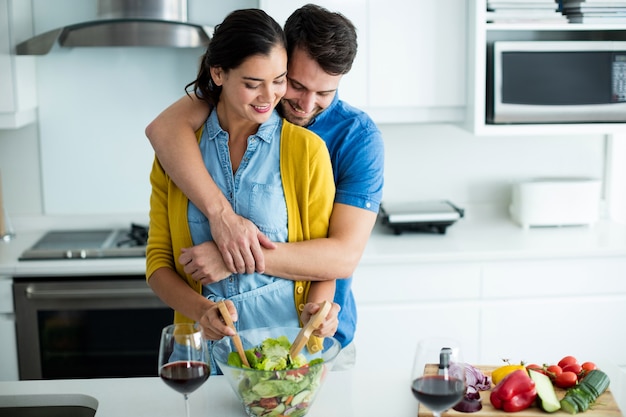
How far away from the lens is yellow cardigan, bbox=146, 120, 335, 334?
1790mm

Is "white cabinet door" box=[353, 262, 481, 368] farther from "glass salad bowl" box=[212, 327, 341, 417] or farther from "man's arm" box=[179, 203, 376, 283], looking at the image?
"glass salad bowl" box=[212, 327, 341, 417]

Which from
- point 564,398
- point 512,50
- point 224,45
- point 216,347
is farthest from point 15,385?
point 512,50

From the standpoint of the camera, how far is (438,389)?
1.30 m

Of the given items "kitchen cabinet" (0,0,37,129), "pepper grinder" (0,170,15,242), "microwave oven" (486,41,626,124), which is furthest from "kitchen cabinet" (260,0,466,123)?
"pepper grinder" (0,170,15,242)

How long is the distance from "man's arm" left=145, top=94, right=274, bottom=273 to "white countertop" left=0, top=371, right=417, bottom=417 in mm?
265

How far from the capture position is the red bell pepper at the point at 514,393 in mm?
1539

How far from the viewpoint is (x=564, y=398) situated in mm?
1556

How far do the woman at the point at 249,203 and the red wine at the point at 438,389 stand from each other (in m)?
0.54

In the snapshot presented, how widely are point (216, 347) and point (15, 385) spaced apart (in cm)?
52

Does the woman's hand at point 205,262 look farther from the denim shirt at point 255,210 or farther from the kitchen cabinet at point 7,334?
the kitchen cabinet at point 7,334

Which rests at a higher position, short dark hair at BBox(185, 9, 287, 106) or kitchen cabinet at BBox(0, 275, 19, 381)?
short dark hair at BBox(185, 9, 287, 106)

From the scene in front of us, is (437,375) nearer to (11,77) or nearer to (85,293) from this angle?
(85,293)

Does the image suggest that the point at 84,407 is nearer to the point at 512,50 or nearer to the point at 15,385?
A: the point at 15,385

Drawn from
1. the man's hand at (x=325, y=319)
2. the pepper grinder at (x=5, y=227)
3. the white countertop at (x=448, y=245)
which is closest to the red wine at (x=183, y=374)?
the man's hand at (x=325, y=319)
